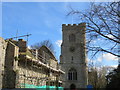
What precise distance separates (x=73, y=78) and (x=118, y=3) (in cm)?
5729

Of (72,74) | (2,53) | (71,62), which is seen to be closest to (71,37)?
(71,62)

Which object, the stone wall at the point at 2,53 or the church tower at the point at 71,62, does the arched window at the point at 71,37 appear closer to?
the church tower at the point at 71,62

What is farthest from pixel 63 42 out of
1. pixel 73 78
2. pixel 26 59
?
pixel 26 59

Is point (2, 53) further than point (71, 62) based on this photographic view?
No

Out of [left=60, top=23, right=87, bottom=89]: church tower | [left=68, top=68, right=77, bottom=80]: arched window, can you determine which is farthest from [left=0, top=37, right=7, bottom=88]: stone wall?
[left=68, top=68, right=77, bottom=80]: arched window

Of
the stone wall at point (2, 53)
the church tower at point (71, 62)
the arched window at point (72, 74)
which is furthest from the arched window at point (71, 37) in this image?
the stone wall at point (2, 53)

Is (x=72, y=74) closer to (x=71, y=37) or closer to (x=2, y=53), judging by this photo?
(x=71, y=37)

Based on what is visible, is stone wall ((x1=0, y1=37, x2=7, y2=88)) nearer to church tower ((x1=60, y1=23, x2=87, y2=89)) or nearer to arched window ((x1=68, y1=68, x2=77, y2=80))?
church tower ((x1=60, y1=23, x2=87, y2=89))

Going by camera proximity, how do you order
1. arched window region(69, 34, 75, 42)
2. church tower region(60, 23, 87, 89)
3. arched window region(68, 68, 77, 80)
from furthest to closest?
arched window region(69, 34, 75, 42) → arched window region(68, 68, 77, 80) → church tower region(60, 23, 87, 89)

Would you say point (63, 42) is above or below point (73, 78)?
above

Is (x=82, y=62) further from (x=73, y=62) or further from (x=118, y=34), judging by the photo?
(x=118, y=34)

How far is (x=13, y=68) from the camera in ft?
64.0

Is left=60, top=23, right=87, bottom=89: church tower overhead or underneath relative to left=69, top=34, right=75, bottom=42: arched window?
underneath

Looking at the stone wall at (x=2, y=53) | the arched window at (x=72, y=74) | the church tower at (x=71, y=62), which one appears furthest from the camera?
the arched window at (x=72, y=74)
